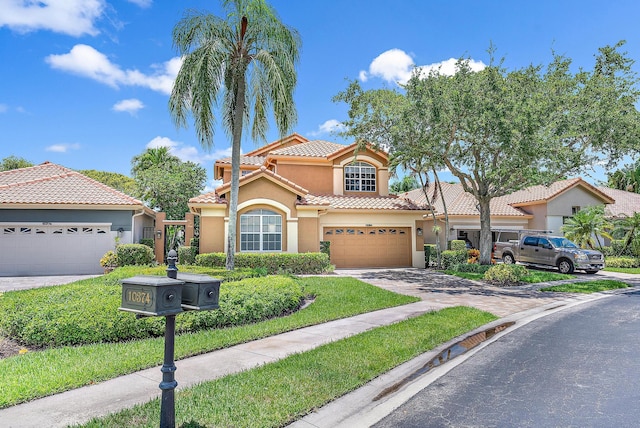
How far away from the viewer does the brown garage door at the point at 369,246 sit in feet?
77.9

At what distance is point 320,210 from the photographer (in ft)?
70.7

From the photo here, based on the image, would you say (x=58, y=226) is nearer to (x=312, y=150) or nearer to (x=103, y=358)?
(x=312, y=150)

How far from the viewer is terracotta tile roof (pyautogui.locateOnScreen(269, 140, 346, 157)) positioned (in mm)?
24672

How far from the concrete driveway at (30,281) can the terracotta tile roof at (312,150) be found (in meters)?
12.6

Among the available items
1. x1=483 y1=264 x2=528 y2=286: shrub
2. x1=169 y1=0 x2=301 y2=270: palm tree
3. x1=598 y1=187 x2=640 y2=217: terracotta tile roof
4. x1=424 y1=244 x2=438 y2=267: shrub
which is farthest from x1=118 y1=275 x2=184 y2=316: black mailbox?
x1=598 y1=187 x2=640 y2=217: terracotta tile roof

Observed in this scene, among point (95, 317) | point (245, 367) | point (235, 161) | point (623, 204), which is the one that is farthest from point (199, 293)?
point (623, 204)

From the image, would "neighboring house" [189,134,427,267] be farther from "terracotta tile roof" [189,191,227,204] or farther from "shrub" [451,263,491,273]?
"shrub" [451,263,491,273]

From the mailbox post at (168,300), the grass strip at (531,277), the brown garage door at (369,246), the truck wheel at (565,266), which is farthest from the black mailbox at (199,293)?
the truck wheel at (565,266)

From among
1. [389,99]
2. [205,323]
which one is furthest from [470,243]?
[205,323]

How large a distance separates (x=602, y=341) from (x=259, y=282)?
8.03m

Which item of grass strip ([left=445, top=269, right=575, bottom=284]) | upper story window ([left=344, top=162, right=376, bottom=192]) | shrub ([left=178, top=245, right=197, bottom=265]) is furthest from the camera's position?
upper story window ([left=344, top=162, right=376, bottom=192])

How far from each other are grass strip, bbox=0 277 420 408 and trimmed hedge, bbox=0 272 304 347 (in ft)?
1.11

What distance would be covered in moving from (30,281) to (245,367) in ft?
50.5

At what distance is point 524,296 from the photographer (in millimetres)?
14094
